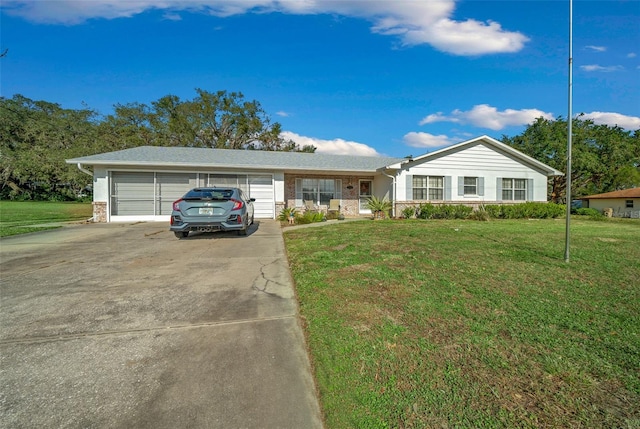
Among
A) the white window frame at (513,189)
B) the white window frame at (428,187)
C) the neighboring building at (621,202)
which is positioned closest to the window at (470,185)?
the white window frame at (428,187)

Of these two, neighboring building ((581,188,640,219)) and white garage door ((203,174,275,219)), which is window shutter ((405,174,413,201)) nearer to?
white garage door ((203,174,275,219))

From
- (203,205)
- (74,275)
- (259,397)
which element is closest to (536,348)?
(259,397)

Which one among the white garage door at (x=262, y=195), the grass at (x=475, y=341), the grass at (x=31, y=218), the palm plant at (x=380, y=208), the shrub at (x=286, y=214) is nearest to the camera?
the grass at (x=475, y=341)

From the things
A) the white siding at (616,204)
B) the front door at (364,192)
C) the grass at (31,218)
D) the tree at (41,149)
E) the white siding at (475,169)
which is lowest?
the grass at (31,218)

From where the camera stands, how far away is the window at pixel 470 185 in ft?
54.3

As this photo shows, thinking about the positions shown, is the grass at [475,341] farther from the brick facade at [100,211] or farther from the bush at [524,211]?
the brick facade at [100,211]

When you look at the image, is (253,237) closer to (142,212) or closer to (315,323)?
(315,323)

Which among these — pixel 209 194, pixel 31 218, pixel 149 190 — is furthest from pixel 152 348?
pixel 31 218

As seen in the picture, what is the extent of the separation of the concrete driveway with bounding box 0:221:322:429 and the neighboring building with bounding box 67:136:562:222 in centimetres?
946

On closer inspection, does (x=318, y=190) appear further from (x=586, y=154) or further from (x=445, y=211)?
(x=586, y=154)

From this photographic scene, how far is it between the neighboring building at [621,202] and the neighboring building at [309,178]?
12.4m

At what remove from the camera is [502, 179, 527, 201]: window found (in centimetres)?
1719

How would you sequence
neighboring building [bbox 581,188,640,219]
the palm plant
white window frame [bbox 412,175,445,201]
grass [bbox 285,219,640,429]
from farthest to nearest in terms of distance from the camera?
neighboring building [bbox 581,188,640,219] < white window frame [bbox 412,175,445,201] < the palm plant < grass [bbox 285,219,640,429]

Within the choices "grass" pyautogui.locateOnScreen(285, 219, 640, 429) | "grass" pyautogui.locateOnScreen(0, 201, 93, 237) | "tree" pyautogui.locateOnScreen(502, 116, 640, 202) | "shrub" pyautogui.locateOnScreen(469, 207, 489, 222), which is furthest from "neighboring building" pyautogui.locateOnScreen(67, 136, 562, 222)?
"tree" pyautogui.locateOnScreen(502, 116, 640, 202)
